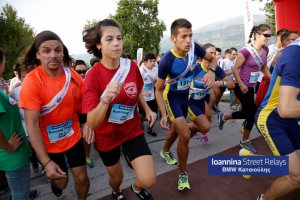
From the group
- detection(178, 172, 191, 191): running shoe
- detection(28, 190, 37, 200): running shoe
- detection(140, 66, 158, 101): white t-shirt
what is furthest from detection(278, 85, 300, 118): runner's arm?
detection(140, 66, 158, 101): white t-shirt

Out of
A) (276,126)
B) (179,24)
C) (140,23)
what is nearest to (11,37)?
(140,23)

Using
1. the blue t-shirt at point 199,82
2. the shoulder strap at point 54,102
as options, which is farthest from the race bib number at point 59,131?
the blue t-shirt at point 199,82

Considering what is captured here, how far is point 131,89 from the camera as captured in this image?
2.44m

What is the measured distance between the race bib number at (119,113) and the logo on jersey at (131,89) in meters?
0.13

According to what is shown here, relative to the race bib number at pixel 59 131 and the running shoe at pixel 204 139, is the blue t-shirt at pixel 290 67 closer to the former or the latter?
the race bib number at pixel 59 131

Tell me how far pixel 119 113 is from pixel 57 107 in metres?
0.66

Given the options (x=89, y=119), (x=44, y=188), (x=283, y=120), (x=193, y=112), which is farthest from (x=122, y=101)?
(x=44, y=188)

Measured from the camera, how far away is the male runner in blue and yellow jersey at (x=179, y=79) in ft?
10.5

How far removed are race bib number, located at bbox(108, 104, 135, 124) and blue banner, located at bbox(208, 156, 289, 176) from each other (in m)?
1.32

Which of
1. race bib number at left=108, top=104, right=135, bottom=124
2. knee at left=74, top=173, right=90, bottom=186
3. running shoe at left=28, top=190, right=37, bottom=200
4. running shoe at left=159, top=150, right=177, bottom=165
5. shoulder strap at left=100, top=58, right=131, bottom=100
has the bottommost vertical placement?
running shoe at left=28, top=190, right=37, bottom=200

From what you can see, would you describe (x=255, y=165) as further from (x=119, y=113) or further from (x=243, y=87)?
(x=243, y=87)

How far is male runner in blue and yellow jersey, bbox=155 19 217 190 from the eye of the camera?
321cm

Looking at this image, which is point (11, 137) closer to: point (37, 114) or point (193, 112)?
point (37, 114)

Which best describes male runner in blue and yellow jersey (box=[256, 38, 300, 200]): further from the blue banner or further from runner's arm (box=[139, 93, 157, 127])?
runner's arm (box=[139, 93, 157, 127])
